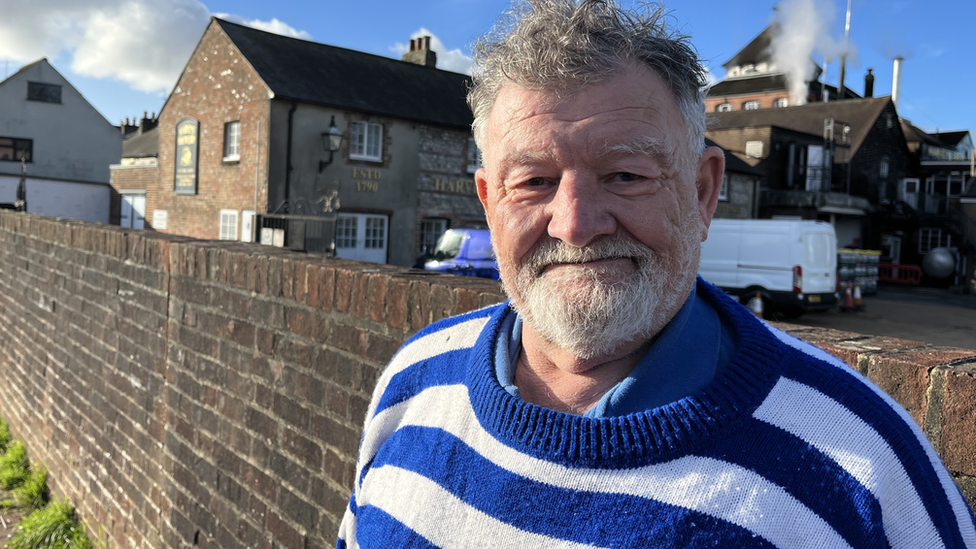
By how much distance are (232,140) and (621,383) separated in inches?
891

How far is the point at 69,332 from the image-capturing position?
18.4 ft

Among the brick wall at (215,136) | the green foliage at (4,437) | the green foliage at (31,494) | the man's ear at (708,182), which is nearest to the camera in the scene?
the man's ear at (708,182)

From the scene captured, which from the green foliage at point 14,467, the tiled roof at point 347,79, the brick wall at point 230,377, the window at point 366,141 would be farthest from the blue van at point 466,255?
the brick wall at point 230,377

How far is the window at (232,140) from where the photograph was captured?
70.9 ft

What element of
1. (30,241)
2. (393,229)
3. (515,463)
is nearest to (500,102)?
(515,463)

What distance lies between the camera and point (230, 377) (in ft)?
11.6

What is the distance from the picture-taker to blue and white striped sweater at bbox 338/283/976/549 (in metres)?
1.15

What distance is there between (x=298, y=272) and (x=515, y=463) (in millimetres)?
1928

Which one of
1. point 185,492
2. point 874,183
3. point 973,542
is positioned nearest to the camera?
point 973,542

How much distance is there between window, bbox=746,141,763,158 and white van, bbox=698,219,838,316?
18.6 meters

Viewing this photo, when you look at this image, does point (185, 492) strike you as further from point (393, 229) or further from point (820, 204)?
point (820, 204)

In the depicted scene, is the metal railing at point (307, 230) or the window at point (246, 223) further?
the window at point (246, 223)

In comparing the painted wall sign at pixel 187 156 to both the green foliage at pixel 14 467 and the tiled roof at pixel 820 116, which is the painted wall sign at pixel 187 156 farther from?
the tiled roof at pixel 820 116

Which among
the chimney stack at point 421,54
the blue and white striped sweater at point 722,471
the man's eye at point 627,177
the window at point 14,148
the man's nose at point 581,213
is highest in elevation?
the chimney stack at point 421,54
